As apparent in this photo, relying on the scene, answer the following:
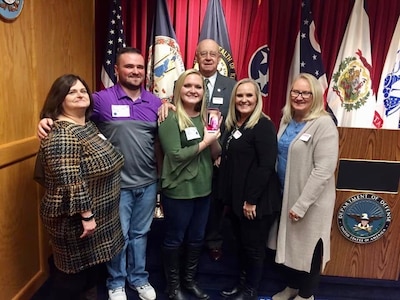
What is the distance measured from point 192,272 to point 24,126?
140 cm

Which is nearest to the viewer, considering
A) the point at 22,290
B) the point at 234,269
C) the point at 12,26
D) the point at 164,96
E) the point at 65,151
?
the point at 65,151

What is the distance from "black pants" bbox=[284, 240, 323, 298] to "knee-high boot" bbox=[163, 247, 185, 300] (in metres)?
0.76

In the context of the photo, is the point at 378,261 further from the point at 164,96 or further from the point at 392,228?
the point at 164,96

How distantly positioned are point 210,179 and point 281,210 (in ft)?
1.56

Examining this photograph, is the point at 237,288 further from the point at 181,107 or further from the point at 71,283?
the point at 181,107

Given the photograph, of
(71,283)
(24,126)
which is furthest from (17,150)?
(71,283)

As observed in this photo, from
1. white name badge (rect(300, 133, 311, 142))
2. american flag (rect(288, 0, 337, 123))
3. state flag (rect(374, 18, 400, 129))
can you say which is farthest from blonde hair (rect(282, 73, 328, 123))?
state flag (rect(374, 18, 400, 129))

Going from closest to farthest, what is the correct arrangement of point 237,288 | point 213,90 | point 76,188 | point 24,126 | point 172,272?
1. point 76,188
2. point 24,126
3. point 172,272
4. point 237,288
5. point 213,90

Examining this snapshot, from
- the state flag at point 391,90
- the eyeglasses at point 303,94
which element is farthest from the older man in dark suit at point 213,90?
the state flag at point 391,90

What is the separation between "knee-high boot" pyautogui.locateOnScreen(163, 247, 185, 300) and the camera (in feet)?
6.74

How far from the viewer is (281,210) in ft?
6.56

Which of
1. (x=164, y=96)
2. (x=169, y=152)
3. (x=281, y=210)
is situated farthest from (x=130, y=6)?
(x=281, y=210)

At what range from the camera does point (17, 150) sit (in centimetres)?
189

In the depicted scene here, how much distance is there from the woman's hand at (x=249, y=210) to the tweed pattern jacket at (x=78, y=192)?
730 millimetres
